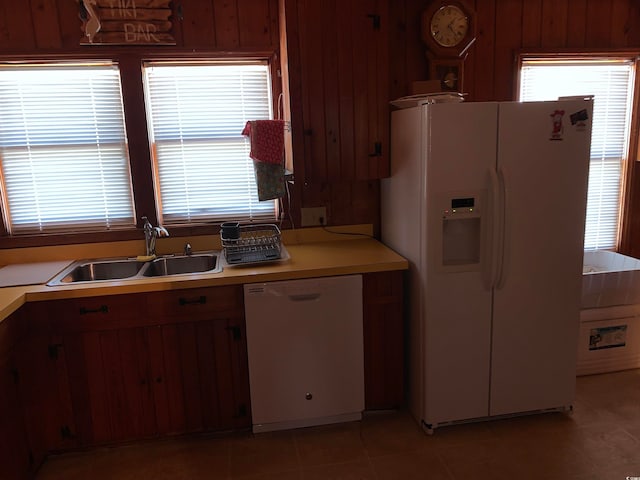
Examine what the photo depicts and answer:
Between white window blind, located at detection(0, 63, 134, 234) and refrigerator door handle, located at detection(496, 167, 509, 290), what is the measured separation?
2039mm

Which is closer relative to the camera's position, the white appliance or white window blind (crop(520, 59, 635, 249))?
the white appliance

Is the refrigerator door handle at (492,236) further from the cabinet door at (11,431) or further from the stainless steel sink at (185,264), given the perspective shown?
the cabinet door at (11,431)

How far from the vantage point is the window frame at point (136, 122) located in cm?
261

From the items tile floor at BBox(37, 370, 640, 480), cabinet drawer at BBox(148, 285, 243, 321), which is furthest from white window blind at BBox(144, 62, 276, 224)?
tile floor at BBox(37, 370, 640, 480)

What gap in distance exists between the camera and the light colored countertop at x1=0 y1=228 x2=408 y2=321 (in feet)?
7.16

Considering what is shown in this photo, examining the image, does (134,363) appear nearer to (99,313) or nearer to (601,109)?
(99,313)

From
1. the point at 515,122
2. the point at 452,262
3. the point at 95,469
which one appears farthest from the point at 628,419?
the point at 95,469

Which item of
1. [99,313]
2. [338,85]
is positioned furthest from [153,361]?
[338,85]

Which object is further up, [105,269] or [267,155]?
[267,155]

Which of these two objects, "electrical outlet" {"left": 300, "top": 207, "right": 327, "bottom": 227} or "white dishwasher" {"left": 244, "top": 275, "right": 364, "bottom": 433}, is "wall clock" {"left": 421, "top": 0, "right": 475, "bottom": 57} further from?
"white dishwasher" {"left": 244, "top": 275, "right": 364, "bottom": 433}

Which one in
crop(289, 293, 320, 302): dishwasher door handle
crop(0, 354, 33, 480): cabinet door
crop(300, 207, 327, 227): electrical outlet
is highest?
crop(300, 207, 327, 227): electrical outlet

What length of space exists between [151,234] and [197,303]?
0.63 m

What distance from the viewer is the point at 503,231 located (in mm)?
2311

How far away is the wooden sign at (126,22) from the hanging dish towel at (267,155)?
27.2 inches
